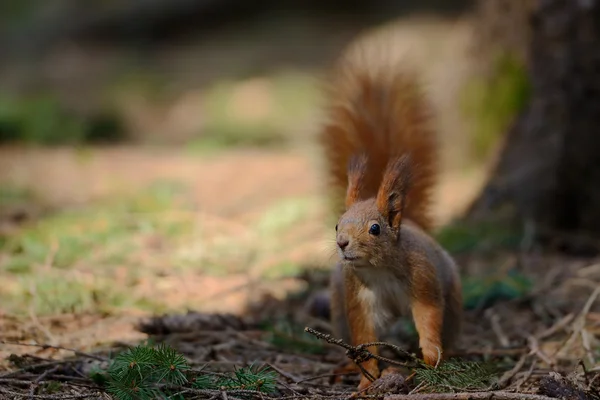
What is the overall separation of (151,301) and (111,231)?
115cm

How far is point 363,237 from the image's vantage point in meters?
2.11

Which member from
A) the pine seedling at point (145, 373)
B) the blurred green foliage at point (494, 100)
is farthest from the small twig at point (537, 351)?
the blurred green foliage at point (494, 100)

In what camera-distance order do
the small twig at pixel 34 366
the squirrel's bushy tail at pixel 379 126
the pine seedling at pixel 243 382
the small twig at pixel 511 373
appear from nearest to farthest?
the pine seedling at pixel 243 382
the small twig at pixel 34 366
the small twig at pixel 511 373
the squirrel's bushy tail at pixel 379 126

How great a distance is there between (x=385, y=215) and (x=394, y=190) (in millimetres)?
77

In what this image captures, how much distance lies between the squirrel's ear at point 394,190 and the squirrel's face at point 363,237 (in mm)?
27

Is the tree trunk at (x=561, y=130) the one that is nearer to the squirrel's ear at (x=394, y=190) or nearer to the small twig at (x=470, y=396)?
the squirrel's ear at (x=394, y=190)

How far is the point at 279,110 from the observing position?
8.79 m

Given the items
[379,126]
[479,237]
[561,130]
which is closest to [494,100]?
[561,130]

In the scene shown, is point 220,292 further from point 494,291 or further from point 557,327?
point 557,327

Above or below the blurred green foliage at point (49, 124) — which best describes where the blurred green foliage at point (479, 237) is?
below

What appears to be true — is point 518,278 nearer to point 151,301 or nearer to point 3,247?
point 151,301

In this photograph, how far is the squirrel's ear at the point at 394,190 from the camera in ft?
7.16

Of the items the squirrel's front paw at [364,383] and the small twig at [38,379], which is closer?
the small twig at [38,379]

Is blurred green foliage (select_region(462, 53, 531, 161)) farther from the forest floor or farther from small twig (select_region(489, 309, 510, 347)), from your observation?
small twig (select_region(489, 309, 510, 347))
